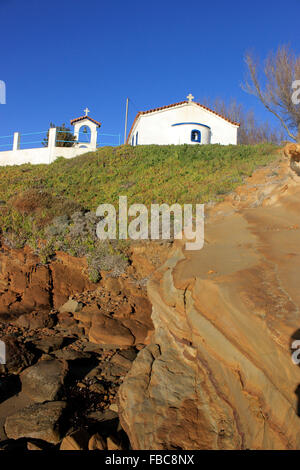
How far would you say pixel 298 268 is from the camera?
3748 millimetres

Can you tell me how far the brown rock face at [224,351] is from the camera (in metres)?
2.65

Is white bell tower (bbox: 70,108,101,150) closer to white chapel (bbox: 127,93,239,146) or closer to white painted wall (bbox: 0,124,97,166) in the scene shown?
white painted wall (bbox: 0,124,97,166)

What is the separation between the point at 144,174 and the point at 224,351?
13250 mm

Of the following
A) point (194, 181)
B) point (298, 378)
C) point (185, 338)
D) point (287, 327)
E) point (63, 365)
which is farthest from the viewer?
point (194, 181)

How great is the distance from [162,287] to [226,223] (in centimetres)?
210

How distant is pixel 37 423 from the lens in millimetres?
4578

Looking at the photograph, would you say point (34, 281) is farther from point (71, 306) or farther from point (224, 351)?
point (224, 351)

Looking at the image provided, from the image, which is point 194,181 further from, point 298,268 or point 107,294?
point 298,268

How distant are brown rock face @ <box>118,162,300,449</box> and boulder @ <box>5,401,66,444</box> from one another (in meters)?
0.94

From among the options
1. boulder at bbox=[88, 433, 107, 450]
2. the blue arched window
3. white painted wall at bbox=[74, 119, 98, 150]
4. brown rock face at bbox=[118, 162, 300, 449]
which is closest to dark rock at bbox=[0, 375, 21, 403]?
brown rock face at bbox=[118, 162, 300, 449]

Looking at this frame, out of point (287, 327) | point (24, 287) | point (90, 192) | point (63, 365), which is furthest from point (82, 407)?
point (90, 192)

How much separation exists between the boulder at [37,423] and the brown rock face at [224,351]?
0.94 metres

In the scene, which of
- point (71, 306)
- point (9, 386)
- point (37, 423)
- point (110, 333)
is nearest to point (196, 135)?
point (71, 306)

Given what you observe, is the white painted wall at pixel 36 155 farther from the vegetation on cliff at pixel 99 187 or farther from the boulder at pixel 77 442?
the boulder at pixel 77 442
